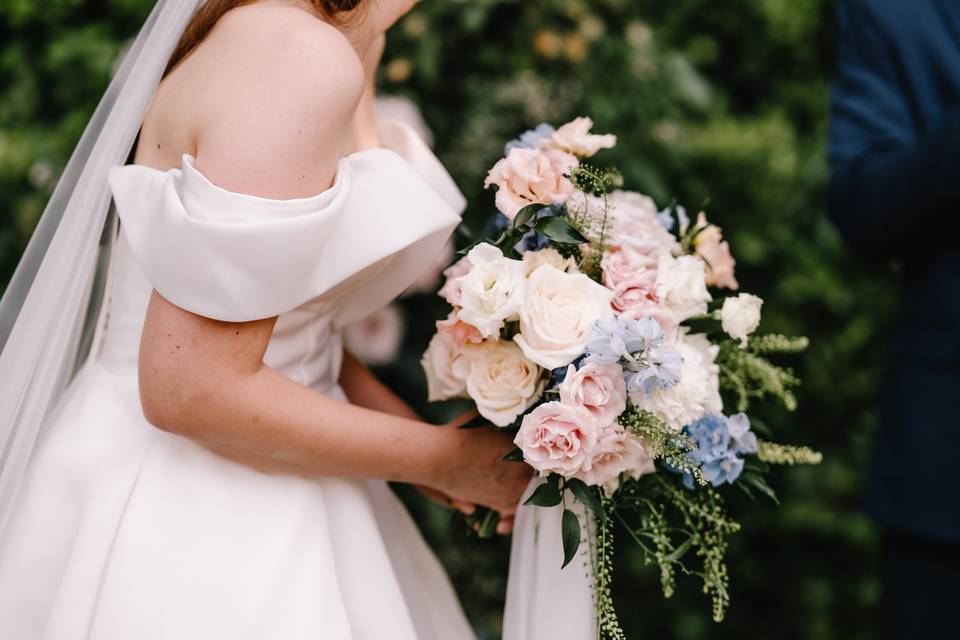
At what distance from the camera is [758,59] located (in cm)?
323

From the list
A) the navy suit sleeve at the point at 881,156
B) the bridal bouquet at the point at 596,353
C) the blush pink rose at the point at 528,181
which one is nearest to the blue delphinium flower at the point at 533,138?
the bridal bouquet at the point at 596,353

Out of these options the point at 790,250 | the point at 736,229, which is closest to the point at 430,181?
the point at 736,229

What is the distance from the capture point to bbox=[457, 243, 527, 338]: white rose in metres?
1.27

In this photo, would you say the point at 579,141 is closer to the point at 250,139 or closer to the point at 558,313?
the point at 558,313

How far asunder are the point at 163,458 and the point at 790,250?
7.50 ft

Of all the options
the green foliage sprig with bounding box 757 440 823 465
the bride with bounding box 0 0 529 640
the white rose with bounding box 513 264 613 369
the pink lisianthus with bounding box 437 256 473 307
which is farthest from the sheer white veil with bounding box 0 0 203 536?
the green foliage sprig with bounding box 757 440 823 465

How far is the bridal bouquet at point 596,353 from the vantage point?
126 cm

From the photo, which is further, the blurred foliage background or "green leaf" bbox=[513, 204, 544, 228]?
the blurred foliage background

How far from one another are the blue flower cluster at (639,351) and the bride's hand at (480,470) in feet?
0.94

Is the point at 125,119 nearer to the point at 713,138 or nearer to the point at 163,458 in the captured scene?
the point at 163,458

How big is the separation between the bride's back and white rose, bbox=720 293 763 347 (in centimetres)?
62

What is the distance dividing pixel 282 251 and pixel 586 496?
21.0 inches

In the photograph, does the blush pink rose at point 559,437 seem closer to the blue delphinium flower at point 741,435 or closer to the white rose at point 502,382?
the white rose at point 502,382

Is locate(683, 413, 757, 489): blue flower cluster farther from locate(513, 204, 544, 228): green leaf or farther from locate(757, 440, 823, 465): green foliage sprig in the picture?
locate(513, 204, 544, 228): green leaf
